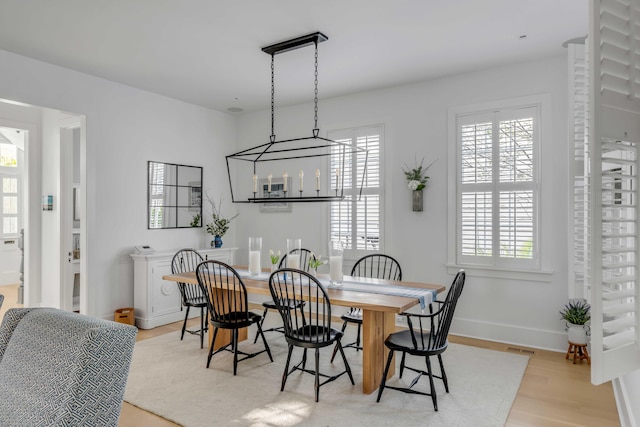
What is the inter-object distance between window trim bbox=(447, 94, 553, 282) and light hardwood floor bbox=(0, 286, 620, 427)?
0.83 metres

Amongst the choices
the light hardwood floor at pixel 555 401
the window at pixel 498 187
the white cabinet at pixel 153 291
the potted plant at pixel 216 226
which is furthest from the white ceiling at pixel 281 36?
the light hardwood floor at pixel 555 401

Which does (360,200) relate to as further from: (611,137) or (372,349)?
(611,137)

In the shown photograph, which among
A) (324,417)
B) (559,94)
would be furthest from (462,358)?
(559,94)

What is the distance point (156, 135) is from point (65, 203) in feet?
4.55

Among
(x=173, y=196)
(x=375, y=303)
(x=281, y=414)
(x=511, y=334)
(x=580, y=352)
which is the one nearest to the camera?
(x=281, y=414)

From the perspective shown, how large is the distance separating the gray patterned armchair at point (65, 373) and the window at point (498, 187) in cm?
383

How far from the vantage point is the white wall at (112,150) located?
161 inches

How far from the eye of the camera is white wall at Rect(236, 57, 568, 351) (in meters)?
3.98

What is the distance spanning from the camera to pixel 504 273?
166 inches

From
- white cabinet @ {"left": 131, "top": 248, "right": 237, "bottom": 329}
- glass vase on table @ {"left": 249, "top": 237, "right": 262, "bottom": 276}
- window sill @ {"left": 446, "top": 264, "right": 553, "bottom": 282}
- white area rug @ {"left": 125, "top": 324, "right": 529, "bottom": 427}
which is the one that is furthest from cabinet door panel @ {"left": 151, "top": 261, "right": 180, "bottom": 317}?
window sill @ {"left": 446, "top": 264, "right": 553, "bottom": 282}

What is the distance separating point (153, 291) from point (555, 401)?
4140 millimetres

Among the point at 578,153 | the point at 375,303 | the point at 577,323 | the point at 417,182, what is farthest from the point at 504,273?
the point at 375,303

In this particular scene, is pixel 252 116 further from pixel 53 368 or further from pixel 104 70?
pixel 53 368

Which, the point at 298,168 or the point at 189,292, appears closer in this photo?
the point at 189,292
